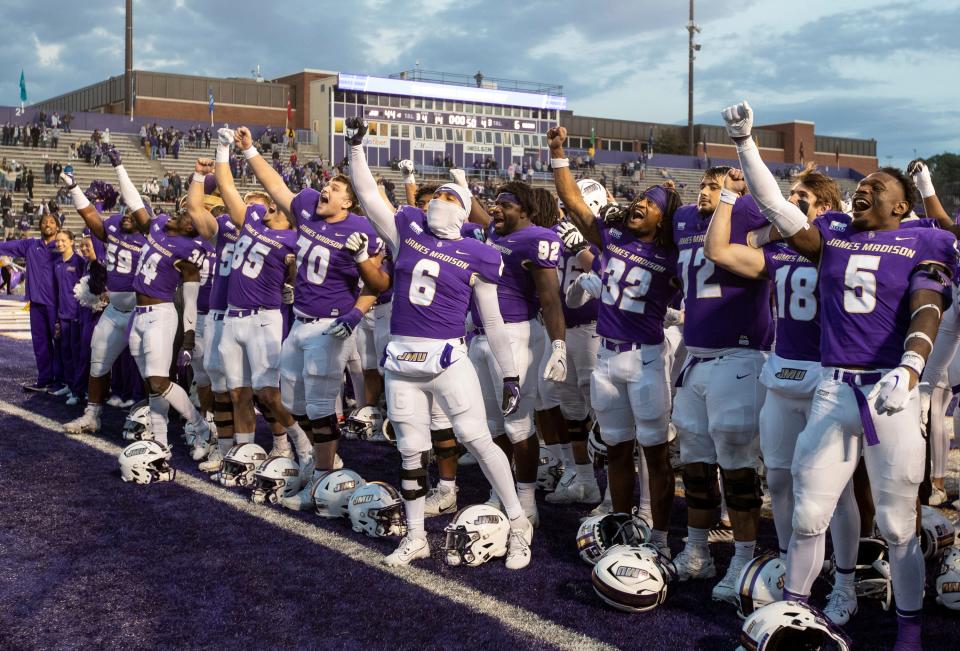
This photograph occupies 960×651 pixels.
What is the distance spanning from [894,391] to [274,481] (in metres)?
4.44

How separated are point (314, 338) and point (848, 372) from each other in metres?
3.74

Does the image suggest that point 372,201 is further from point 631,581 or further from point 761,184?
point 631,581

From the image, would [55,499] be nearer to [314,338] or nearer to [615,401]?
[314,338]

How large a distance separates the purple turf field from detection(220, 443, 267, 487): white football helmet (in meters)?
0.18

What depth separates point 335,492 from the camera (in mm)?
6422

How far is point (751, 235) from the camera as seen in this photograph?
5008mm

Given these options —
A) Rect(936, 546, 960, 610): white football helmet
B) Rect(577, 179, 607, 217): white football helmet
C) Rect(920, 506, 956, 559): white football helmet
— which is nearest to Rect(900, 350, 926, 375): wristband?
Rect(936, 546, 960, 610): white football helmet

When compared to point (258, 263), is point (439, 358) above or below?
below

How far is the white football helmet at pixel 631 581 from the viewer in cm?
478

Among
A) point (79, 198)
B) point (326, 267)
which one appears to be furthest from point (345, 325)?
point (79, 198)

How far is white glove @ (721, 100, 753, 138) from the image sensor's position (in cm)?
423

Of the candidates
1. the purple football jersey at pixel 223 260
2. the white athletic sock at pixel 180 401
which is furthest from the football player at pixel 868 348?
the white athletic sock at pixel 180 401

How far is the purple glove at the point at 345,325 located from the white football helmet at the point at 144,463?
194cm

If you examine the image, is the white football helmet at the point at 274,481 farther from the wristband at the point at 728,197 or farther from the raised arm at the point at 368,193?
the wristband at the point at 728,197
